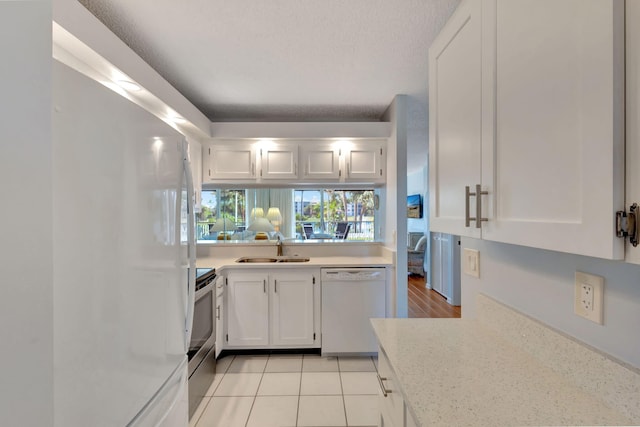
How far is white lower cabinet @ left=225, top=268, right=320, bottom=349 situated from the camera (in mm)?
2762

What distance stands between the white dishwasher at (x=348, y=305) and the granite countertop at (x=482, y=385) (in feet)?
5.24

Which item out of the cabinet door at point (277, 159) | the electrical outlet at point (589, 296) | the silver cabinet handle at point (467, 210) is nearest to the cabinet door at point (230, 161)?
the cabinet door at point (277, 159)

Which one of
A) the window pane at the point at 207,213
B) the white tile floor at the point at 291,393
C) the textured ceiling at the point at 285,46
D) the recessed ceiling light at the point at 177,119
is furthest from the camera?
the window pane at the point at 207,213

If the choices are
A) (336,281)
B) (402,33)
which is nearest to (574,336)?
(402,33)

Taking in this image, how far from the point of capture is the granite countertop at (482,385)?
71 centimetres

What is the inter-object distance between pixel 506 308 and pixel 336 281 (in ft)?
5.77

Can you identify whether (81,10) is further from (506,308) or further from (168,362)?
(506,308)

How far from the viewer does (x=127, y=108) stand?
870mm

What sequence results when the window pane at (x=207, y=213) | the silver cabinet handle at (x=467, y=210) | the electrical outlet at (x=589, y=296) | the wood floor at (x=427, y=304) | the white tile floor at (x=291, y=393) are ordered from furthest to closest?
the wood floor at (x=427, y=304), the window pane at (x=207, y=213), the white tile floor at (x=291, y=393), the silver cabinet handle at (x=467, y=210), the electrical outlet at (x=589, y=296)

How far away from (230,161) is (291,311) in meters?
1.66

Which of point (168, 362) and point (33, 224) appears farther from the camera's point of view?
point (168, 362)

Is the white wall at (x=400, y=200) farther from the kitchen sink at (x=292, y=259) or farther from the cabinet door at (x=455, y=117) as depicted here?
the cabinet door at (x=455, y=117)

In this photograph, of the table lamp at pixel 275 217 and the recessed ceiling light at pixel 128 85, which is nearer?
the recessed ceiling light at pixel 128 85

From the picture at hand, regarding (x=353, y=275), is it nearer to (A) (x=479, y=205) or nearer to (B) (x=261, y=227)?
(B) (x=261, y=227)
